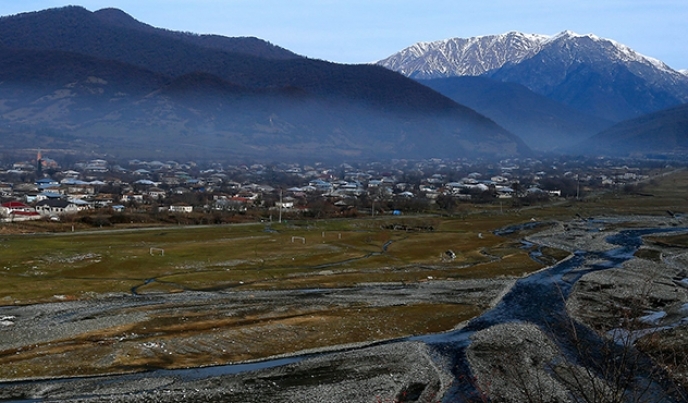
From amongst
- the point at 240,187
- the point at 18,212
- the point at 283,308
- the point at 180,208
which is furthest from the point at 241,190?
the point at 283,308

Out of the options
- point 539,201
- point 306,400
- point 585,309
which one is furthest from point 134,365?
point 539,201

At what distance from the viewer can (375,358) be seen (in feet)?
82.8

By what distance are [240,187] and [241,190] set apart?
574 cm

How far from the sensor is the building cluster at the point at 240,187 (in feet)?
269

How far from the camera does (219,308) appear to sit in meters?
32.6

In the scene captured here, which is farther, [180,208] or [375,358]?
[180,208]

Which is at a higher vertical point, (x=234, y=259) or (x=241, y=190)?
(x=241, y=190)

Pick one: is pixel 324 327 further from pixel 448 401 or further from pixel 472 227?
pixel 472 227

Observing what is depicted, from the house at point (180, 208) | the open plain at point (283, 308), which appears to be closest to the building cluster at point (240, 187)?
the house at point (180, 208)

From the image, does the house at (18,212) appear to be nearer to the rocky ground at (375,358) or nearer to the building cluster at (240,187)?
the building cluster at (240,187)

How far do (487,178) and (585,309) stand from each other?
113953mm

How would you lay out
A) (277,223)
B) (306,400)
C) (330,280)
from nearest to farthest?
(306,400), (330,280), (277,223)

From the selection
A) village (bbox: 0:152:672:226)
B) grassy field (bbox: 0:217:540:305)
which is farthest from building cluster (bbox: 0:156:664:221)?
grassy field (bbox: 0:217:540:305)

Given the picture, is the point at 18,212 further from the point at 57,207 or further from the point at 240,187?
the point at 240,187
